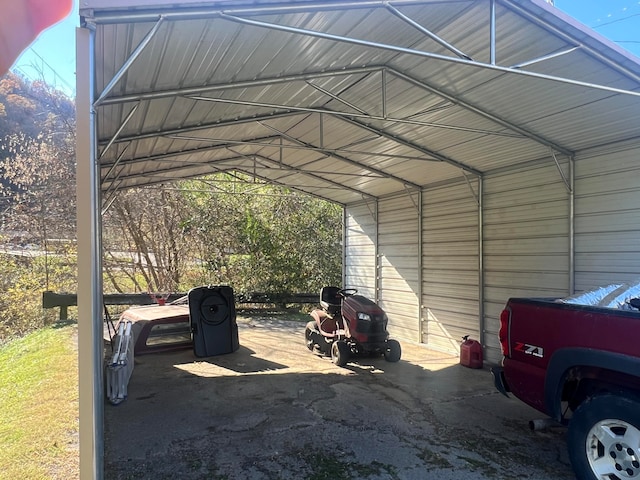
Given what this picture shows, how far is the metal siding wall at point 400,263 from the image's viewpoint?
332 inches

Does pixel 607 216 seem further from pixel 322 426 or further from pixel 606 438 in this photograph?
pixel 322 426

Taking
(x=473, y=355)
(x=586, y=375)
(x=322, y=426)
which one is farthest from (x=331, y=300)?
(x=586, y=375)

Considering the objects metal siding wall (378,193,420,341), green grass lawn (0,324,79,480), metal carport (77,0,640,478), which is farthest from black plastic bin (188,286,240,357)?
metal siding wall (378,193,420,341)

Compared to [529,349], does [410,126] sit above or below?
above

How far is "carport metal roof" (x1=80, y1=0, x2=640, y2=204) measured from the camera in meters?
3.12

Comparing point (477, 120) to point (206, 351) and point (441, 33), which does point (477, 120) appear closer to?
point (441, 33)

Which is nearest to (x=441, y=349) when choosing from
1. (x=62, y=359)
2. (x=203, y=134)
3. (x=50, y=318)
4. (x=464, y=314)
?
(x=464, y=314)

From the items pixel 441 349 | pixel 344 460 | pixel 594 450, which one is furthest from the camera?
pixel 441 349

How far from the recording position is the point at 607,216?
16.5ft

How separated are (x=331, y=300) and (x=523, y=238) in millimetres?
3069

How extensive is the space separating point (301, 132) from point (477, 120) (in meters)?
2.64

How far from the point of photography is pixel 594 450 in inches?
112

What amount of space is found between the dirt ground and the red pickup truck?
19.2 inches

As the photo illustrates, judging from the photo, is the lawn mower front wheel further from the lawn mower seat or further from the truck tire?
the truck tire
